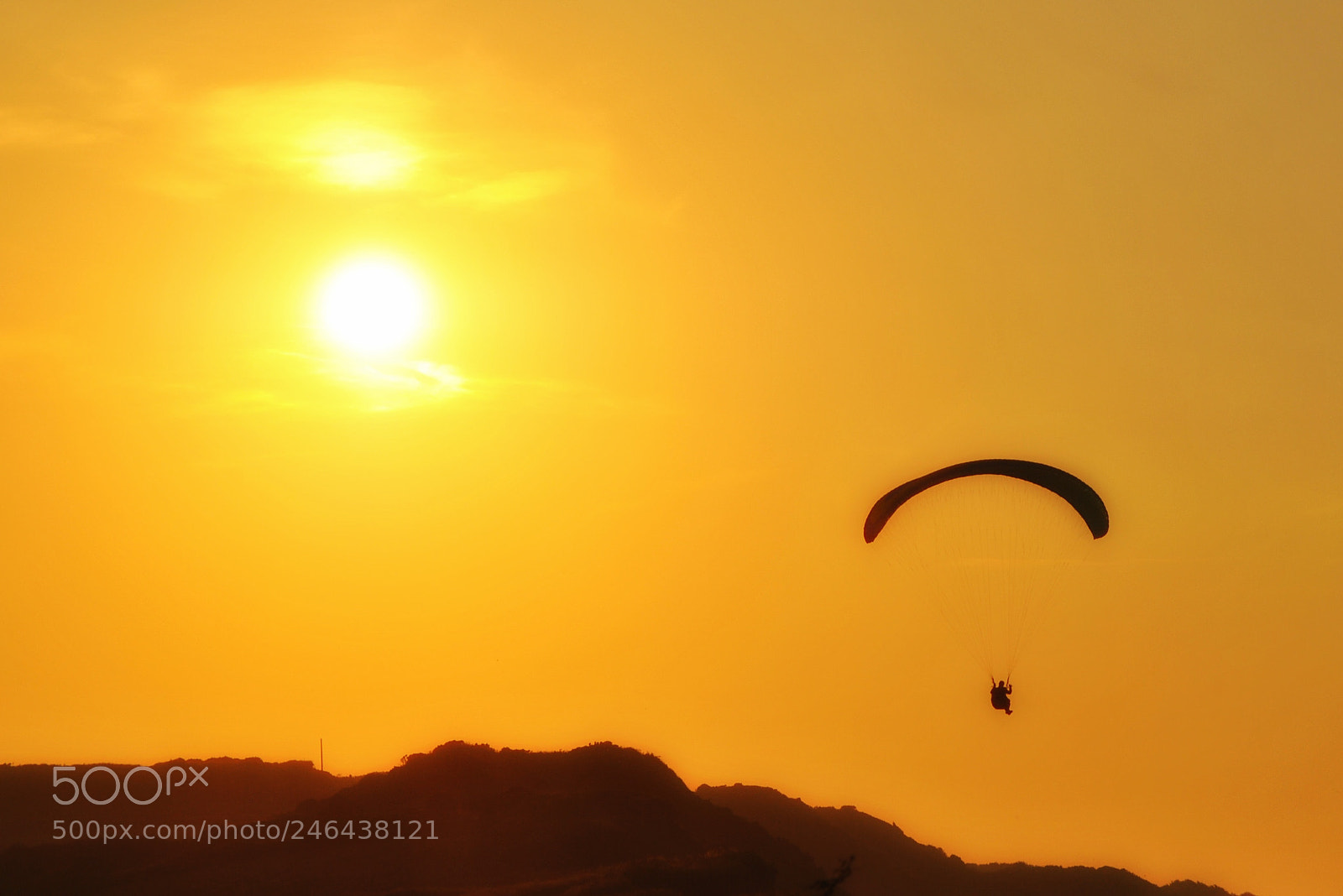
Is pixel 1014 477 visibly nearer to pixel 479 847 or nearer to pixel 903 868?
pixel 479 847

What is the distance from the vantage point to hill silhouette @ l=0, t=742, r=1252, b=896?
8831 centimetres

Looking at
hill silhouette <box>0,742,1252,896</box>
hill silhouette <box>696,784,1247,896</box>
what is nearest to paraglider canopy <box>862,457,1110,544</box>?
hill silhouette <box>0,742,1252,896</box>

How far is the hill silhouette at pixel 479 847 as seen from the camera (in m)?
88.3

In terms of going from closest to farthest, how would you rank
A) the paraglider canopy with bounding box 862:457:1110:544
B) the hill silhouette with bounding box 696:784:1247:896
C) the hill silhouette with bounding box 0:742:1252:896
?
the paraglider canopy with bounding box 862:457:1110:544, the hill silhouette with bounding box 0:742:1252:896, the hill silhouette with bounding box 696:784:1247:896

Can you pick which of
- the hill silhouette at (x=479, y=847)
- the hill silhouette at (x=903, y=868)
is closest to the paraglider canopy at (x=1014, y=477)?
the hill silhouette at (x=479, y=847)

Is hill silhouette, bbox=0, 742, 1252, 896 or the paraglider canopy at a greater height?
the paraglider canopy

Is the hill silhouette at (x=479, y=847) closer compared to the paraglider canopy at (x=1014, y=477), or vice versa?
the paraglider canopy at (x=1014, y=477)

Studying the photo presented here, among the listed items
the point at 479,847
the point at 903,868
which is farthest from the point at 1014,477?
the point at 903,868

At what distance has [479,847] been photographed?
9756 centimetres

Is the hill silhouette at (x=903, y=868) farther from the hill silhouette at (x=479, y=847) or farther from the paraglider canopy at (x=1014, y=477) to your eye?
the paraglider canopy at (x=1014, y=477)

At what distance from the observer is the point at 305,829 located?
3787 inches

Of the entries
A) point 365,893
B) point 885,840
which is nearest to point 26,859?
point 365,893

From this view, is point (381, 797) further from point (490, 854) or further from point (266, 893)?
point (266, 893)

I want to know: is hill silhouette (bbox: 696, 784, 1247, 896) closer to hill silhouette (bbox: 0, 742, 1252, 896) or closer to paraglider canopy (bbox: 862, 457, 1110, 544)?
hill silhouette (bbox: 0, 742, 1252, 896)
